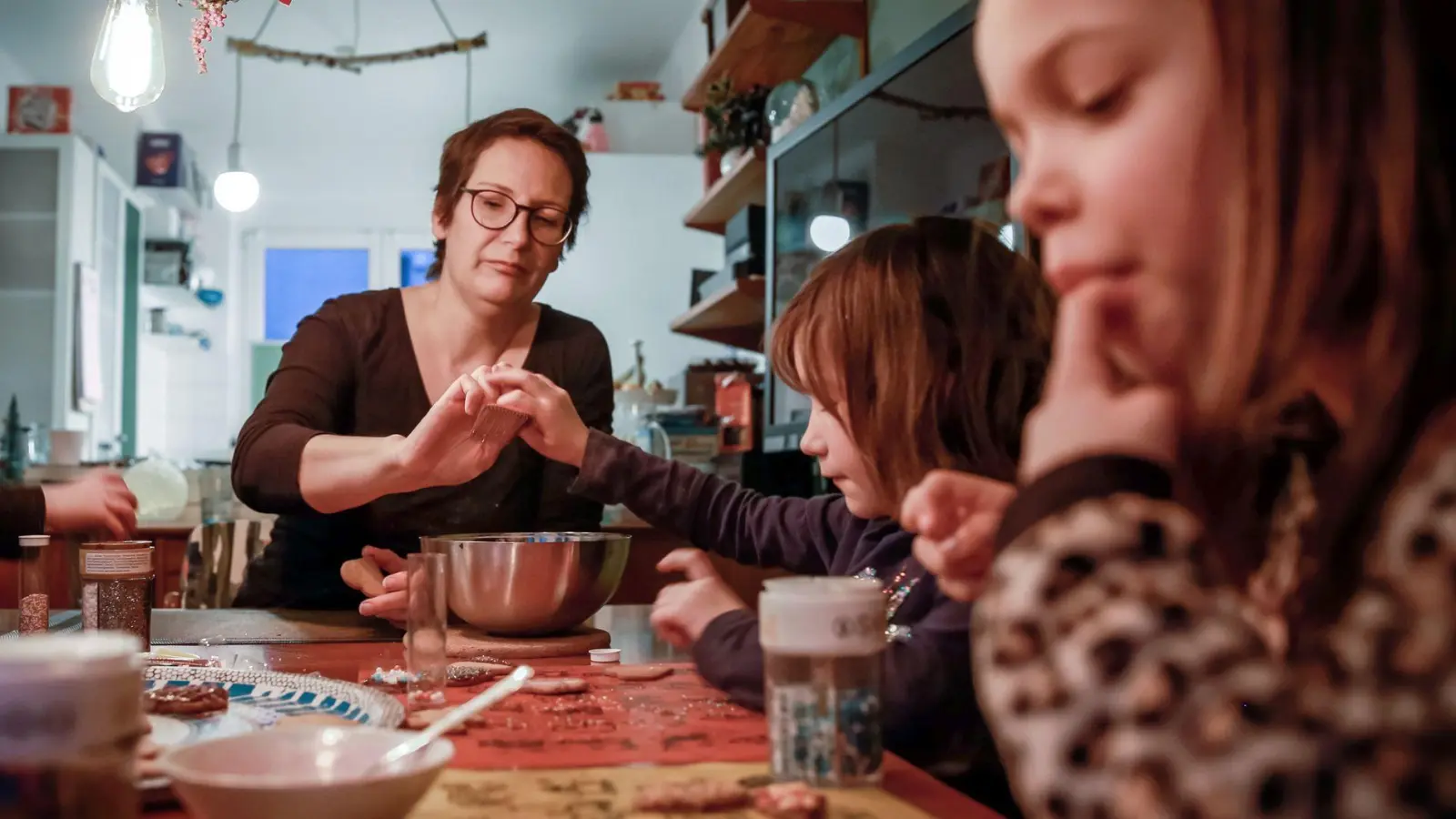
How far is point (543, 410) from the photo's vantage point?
1.31 metres

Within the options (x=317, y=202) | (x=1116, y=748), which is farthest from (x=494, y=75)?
(x=1116, y=748)

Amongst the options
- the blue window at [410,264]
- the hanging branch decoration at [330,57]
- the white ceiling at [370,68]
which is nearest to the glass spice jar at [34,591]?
the hanging branch decoration at [330,57]

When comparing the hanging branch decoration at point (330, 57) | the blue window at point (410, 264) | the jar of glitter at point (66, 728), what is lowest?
the jar of glitter at point (66, 728)

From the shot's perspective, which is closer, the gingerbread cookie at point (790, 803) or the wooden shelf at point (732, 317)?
the gingerbread cookie at point (790, 803)

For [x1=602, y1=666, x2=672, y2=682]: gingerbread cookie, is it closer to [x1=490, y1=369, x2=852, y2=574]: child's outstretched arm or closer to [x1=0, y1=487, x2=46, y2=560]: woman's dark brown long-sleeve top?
[x1=490, y1=369, x2=852, y2=574]: child's outstretched arm

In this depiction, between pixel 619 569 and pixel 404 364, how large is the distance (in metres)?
0.58

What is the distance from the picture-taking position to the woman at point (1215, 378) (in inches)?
15.8

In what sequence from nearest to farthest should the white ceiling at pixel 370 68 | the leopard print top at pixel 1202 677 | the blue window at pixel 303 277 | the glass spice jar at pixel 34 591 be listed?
the leopard print top at pixel 1202 677, the glass spice jar at pixel 34 591, the white ceiling at pixel 370 68, the blue window at pixel 303 277

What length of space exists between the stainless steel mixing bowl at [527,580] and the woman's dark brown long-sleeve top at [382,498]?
41 centimetres

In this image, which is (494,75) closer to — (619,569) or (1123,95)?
(619,569)

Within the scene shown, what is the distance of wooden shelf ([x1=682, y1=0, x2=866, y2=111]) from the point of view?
8.04 feet

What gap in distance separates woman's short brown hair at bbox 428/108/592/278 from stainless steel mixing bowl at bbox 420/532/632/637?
0.62 m

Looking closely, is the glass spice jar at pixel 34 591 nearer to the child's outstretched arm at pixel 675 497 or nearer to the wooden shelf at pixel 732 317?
the child's outstretched arm at pixel 675 497

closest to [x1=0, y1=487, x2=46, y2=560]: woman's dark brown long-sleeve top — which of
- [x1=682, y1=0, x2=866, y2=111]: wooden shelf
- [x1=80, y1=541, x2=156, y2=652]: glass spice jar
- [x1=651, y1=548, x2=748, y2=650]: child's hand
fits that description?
[x1=80, y1=541, x2=156, y2=652]: glass spice jar
